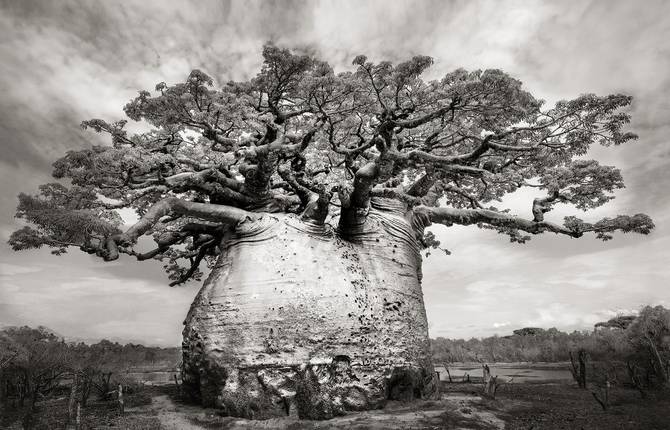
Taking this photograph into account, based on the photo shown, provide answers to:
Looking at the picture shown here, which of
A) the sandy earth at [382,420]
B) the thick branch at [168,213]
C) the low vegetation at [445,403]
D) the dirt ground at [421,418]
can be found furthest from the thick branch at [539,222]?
the thick branch at [168,213]

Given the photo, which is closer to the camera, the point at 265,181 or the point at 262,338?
the point at 262,338

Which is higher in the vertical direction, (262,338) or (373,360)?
(262,338)

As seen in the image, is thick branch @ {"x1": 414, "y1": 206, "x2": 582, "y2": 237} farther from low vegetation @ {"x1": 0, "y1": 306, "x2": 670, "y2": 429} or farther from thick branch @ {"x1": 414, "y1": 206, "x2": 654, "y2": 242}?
low vegetation @ {"x1": 0, "y1": 306, "x2": 670, "y2": 429}

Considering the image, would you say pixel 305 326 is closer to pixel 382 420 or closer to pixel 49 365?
pixel 382 420

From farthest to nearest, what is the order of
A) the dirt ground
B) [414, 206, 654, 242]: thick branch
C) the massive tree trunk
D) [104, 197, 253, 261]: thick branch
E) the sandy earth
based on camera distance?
1. [414, 206, 654, 242]: thick branch
2. the massive tree trunk
3. [104, 197, 253, 261]: thick branch
4. the dirt ground
5. the sandy earth

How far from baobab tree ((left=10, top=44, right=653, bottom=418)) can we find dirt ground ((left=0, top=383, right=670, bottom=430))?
0.42 meters

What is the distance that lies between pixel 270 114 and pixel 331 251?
3996 mm

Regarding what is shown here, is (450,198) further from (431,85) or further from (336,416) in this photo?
(336,416)

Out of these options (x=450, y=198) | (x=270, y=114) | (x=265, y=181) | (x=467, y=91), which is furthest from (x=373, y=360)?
(x=450, y=198)

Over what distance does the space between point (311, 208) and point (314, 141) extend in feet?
10.1

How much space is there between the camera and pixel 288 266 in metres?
8.17

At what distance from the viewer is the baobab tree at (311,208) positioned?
712cm

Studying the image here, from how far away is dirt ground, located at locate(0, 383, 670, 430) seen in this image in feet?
20.8

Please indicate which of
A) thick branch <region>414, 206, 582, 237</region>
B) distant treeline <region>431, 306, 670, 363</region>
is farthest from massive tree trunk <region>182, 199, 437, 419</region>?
distant treeline <region>431, 306, 670, 363</region>
